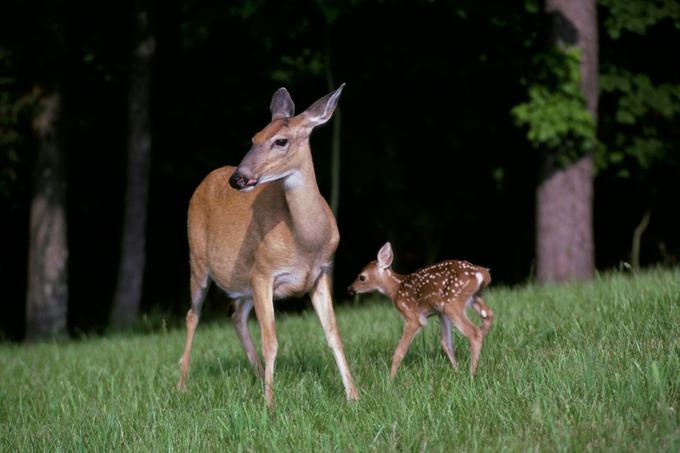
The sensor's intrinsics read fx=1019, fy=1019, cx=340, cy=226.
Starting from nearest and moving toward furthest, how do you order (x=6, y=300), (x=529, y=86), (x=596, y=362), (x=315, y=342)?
(x=596, y=362) < (x=315, y=342) < (x=529, y=86) < (x=6, y=300)

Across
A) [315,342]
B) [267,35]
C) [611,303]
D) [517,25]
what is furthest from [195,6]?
[611,303]

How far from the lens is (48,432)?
20.6ft

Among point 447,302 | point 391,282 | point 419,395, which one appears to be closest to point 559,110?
point 391,282

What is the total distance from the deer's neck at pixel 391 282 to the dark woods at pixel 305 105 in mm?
5156

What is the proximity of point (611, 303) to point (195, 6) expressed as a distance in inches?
307

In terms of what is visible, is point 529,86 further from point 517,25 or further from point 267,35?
point 267,35

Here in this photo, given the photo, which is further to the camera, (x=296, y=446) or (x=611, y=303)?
(x=611, y=303)

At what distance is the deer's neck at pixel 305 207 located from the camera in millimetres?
6531

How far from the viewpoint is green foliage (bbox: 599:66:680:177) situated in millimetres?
15602

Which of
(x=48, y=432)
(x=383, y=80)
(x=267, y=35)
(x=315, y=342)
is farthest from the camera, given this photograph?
(x=383, y=80)

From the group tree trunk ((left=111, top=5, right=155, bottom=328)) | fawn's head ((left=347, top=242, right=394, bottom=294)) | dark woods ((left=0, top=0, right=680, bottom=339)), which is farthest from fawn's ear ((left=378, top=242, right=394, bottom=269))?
tree trunk ((left=111, top=5, right=155, bottom=328))

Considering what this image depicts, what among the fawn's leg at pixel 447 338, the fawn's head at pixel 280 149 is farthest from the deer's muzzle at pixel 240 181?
the fawn's leg at pixel 447 338

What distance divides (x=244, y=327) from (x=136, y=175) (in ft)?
21.4

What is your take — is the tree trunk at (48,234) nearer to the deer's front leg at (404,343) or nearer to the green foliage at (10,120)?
the green foliage at (10,120)
